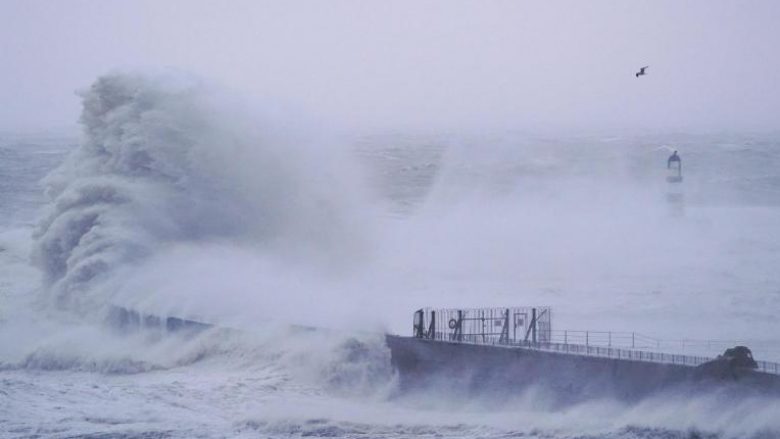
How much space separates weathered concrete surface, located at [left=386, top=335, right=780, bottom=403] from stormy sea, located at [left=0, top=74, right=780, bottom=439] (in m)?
0.17

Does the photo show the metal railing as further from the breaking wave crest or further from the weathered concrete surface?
the breaking wave crest

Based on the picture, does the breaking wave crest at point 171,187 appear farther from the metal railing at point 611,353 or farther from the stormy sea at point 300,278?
the metal railing at point 611,353

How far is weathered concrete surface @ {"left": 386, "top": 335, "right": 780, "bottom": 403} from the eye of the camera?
15078 mm

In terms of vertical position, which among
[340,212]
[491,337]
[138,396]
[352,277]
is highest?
[340,212]

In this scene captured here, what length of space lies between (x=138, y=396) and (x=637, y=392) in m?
7.32

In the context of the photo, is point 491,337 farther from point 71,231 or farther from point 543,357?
point 71,231

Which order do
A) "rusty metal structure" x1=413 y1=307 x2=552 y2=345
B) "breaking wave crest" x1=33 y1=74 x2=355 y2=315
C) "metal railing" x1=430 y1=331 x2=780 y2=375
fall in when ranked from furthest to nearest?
"breaking wave crest" x1=33 y1=74 x2=355 y2=315, "rusty metal structure" x1=413 y1=307 x2=552 y2=345, "metal railing" x1=430 y1=331 x2=780 y2=375

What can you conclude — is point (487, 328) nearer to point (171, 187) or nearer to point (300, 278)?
point (300, 278)

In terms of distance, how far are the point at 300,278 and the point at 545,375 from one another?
30.0 ft

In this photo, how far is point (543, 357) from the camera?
16.2 m

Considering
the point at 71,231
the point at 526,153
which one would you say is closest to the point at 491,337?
the point at 71,231

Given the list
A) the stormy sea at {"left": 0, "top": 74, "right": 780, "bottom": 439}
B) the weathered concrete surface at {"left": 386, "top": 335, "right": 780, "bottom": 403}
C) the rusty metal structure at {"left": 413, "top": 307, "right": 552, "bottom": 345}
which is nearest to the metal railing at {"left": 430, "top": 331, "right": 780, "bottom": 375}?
the rusty metal structure at {"left": 413, "top": 307, "right": 552, "bottom": 345}

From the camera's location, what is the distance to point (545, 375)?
16.2 metres

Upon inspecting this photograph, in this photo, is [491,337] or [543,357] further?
[491,337]
